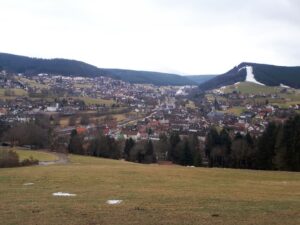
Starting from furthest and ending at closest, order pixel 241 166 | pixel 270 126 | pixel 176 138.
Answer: pixel 176 138 → pixel 241 166 → pixel 270 126

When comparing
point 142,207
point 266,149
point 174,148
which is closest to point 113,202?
point 142,207

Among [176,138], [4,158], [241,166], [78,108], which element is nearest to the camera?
[4,158]

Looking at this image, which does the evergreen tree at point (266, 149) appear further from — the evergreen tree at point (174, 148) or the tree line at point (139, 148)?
the evergreen tree at point (174, 148)

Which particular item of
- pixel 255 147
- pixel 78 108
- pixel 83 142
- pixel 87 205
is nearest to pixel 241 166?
pixel 255 147

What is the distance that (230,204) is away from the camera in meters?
21.3

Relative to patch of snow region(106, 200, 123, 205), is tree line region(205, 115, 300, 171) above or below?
below

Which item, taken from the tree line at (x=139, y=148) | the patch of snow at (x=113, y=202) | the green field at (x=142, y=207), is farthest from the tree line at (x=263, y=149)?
the patch of snow at (x=113, y=202)

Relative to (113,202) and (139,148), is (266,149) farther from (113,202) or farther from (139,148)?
(113,202)

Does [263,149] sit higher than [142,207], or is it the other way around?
[142,207]

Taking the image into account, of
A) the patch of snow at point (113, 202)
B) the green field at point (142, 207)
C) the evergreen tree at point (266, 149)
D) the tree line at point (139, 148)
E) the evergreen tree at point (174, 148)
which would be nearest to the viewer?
the green field at point (142, 207)

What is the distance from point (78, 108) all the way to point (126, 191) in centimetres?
17465

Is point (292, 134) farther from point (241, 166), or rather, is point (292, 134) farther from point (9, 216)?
point (9, 216)

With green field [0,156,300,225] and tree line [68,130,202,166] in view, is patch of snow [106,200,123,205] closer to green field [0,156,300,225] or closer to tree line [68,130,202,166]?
green field [0,156,300,225]

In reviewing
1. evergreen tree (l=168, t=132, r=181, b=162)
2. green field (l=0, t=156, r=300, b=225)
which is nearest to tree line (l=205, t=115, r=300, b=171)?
evergreen tree (l=168, t=132, r=181, b=162)
